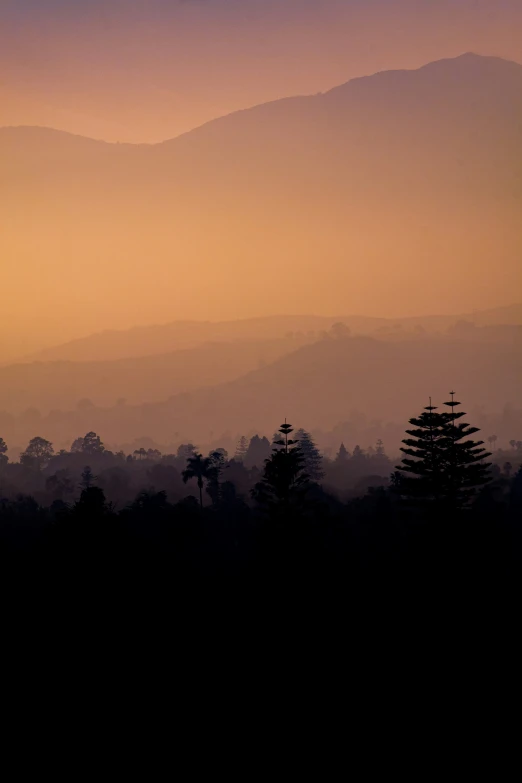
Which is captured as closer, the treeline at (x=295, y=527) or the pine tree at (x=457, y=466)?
the treeline at (x=295, y=527)

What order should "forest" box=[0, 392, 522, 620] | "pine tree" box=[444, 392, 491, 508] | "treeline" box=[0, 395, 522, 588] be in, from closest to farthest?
1. "forest" box=[0, 392, 522, 620]
2. "treeline" box=[0, 395, 522, 588]
3. "pine tree" box=[444, 392, 491, 508]

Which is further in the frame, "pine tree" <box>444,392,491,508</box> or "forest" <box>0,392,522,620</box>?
"pine tree" <box>444,392,491,508</box>

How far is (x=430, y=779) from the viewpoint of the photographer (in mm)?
37312

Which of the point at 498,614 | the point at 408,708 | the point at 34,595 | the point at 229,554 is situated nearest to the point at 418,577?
the point at 498,614

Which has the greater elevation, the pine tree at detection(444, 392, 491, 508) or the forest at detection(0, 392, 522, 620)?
the pine tree at detection(444, 392, 491, 508)

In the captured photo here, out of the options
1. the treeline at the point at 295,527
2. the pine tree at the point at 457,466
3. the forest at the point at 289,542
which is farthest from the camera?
the pine tree at the point at 457,466

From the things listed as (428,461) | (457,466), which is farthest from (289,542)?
(457,466)

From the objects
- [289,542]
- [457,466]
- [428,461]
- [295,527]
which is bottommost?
[289,542]

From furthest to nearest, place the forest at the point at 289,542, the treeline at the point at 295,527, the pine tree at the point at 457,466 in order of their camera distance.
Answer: the pine tree at the point at 457,466 < the treeline at the point at 295,527 < the forest at the point at 289,542

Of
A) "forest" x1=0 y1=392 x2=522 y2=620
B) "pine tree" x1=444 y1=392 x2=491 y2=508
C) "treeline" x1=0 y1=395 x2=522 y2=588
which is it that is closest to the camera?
"forest" x1=0 y1=392 x2=522 y2=620

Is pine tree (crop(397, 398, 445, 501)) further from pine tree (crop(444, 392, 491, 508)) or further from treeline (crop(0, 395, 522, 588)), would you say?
pine tree (crop(444, 392, 491, 508))

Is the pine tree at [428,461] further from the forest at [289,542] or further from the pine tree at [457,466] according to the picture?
the pine tree at [457,466]

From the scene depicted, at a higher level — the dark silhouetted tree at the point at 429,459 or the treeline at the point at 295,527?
the dark silhouetted tree at the point at 429,459

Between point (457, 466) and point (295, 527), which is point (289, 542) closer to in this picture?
point (295, 527)
